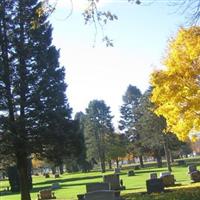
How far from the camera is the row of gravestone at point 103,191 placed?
1733 centimetres

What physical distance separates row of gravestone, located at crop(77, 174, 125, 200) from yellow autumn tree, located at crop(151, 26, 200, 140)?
6.58 metres

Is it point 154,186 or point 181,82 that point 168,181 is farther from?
point 181,82

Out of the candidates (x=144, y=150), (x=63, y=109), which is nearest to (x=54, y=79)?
(x=63, y=109)

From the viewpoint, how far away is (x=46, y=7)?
896 cm

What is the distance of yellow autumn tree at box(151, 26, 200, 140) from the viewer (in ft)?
115

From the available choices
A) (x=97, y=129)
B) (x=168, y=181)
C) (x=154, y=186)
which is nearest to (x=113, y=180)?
(x=168, y=181)

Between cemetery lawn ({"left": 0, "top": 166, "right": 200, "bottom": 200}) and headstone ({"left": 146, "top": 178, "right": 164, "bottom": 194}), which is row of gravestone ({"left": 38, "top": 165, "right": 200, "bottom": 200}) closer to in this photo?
headstone ({"left": 146, "top": 178, "right": 164, "bottom": 194})

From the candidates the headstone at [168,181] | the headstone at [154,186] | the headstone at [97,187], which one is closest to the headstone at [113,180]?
the headstone at [168,181]

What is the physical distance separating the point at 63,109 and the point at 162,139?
4177 cm

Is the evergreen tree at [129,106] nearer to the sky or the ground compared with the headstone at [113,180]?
nearer to the sky

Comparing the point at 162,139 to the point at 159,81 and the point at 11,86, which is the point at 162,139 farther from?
the point at 11,86

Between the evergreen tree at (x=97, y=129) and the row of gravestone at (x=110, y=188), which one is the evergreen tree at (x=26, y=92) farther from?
the evergreen tree at (x=97, y=129)

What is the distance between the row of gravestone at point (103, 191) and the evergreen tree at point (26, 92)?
4.61 metres

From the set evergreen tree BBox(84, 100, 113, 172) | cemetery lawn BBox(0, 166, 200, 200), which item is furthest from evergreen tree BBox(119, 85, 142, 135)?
cemetery lawn BBox(0, 166, 200, 200)
